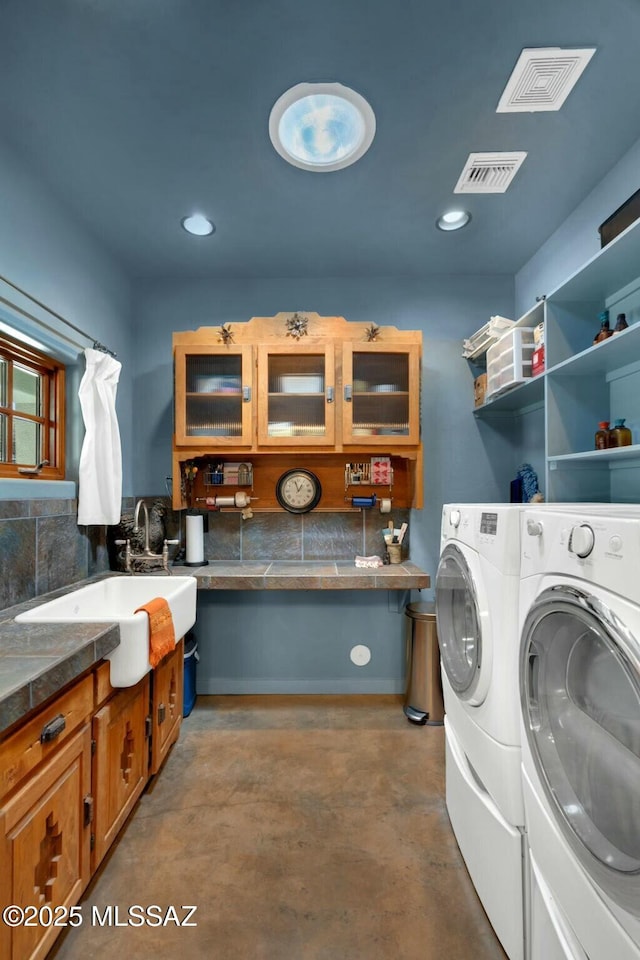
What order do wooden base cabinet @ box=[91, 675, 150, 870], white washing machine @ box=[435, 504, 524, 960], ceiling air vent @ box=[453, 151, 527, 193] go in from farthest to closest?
ceiling air vent @ box=[453, 151, 527, 193], wooden base cabinet @ box=[91, 675, 150, 870], white washing machine @ box=[435, 504, 524, 960]

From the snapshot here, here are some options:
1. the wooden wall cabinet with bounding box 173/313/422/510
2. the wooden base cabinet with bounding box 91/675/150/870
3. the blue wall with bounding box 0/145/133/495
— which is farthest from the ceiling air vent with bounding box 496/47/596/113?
the wooden base cabinet with bounding box 91/675/150/870

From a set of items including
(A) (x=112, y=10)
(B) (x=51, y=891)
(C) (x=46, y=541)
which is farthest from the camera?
(C) (x=46, y=541)

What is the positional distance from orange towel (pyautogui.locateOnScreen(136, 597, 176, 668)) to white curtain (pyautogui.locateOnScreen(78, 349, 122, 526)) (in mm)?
742

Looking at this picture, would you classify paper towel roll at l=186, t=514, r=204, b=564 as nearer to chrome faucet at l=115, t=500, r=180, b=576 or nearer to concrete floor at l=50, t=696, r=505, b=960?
chrome faucet at l=115, t=500, r=180, b=576

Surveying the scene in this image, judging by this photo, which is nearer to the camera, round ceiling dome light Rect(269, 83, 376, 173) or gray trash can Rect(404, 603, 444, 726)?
round ceiling dome light Rect(269, 83, 376, 173)

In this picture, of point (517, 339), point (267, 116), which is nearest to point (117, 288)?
point (267, 116)

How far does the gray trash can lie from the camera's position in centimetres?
248

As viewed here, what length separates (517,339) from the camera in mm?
2170

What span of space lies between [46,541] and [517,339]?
242cm

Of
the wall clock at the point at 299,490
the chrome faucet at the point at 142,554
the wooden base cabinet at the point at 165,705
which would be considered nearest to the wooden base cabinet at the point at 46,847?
the wooden base cabinet at the point at 165,705

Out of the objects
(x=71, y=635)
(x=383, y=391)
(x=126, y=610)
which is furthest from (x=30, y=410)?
(x=383, y=391)

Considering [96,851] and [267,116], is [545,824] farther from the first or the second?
[267,116]

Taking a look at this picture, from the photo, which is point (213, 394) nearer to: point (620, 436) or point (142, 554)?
point (142, 554)

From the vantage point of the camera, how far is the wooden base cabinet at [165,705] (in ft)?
6.24
